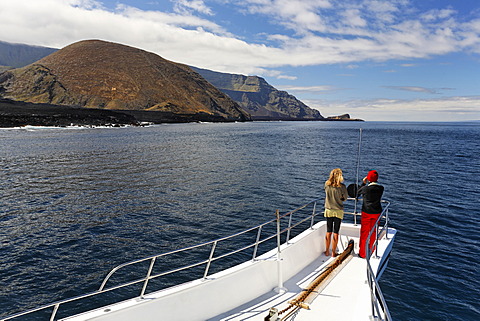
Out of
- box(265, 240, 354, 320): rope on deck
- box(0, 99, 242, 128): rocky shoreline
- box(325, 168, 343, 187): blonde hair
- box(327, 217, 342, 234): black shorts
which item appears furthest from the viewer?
box(0, 99, 242, 128): rocky shoreline

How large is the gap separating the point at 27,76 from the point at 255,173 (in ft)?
690

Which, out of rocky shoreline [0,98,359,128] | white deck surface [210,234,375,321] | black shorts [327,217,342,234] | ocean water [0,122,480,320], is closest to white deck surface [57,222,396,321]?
white deck surface [210,234,375,321]

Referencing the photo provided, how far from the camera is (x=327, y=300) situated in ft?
21.6

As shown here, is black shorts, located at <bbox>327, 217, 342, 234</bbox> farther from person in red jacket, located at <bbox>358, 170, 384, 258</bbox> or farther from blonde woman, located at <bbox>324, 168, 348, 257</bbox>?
person in red jacket, located at <bbox>358, 170, 384, 258</bbox>

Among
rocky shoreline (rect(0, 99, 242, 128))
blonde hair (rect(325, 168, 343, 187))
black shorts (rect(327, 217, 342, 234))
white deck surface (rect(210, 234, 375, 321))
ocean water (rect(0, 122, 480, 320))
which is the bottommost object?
ocean water (rect(0, 122, 480, 320))

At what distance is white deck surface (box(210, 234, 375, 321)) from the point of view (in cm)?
596

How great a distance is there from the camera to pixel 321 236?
9.17 m

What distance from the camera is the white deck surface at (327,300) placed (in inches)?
235

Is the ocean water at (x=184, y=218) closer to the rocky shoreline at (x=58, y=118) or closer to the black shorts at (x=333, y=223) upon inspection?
the black shorts at (x=333, y=223)

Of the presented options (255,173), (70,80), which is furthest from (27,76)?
(255,173)

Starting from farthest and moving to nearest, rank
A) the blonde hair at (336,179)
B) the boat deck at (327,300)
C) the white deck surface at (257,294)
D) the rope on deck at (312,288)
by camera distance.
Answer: the blonde hair at (336,179)
the rope on deck at (312,288)
the boat deck at (327,300)
the white deck surface at (257,294)

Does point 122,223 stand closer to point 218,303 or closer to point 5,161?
point 218,303

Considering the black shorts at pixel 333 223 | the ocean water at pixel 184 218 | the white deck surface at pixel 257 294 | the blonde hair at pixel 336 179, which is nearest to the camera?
the white deck surface at pixel 257 294

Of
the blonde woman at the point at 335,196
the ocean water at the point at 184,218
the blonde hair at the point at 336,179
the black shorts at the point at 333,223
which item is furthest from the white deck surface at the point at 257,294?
the ocean water at the point at 184,218
